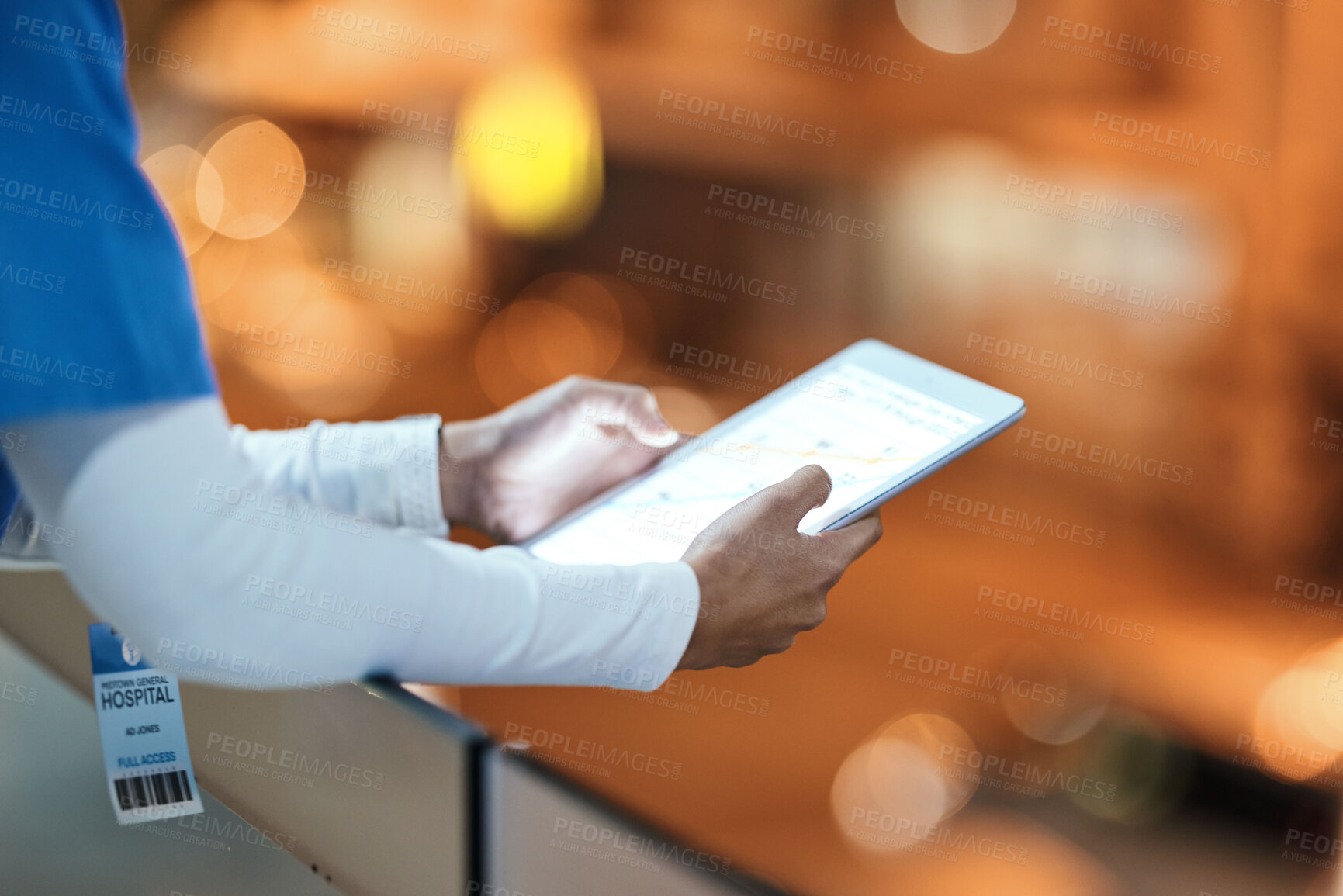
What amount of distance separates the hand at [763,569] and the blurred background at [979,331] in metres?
0.86

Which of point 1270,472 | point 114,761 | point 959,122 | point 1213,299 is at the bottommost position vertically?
point 1270,472

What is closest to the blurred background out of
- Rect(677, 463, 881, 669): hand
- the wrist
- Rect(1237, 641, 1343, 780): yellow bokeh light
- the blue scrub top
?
Rect(1237, 641, 1343, 780): yellow bokeh light

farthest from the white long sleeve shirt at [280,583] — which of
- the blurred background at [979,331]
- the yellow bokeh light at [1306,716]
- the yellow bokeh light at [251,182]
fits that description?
the yellow bokeh light at [251,182]

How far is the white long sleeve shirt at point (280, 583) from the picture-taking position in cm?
46

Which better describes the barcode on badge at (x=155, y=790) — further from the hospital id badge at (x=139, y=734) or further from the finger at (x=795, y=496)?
the finger at (x=795, y=496)

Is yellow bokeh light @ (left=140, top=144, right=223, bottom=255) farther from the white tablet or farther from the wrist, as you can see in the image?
the white tablet

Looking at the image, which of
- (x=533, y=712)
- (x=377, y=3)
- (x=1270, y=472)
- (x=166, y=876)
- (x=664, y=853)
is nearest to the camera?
(x=664, y=853)

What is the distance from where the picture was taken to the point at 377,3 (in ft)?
7.37

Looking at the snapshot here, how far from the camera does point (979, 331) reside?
6.01 ft

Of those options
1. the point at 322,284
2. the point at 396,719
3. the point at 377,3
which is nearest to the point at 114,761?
the point at 396,719

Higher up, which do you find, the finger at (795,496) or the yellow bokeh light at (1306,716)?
the finger at (795,496)

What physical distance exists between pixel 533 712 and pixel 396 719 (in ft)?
4.99

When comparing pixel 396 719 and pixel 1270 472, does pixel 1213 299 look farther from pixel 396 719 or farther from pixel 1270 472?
pixel 396 719

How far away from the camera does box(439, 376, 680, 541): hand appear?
849 mm
